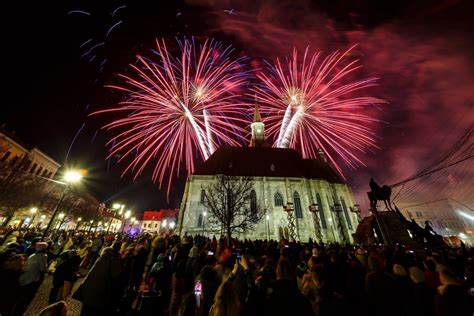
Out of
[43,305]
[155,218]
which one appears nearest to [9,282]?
[43,305]

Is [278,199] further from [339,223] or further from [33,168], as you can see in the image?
[33,168]

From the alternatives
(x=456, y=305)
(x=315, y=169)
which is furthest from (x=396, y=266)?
(x=315, y=169)

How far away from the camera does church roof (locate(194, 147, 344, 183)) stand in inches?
1345

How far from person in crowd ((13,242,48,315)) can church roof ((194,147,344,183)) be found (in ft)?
89.6

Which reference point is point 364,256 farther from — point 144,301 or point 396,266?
point 144,301

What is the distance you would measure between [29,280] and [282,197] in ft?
99.2

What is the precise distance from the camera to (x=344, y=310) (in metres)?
2.96

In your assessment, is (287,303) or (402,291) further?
(402,291)

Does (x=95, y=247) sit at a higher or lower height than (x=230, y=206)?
lower

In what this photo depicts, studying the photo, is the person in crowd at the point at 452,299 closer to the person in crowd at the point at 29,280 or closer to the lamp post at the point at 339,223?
the person in crowd at the point at 29,280

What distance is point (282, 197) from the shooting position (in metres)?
31.7

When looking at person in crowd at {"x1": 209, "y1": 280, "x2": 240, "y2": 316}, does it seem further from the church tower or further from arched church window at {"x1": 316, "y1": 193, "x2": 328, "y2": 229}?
the church tower

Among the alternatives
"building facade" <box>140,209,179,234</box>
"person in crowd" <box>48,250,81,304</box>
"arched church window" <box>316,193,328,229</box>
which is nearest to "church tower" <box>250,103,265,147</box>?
"arched church window" <box>316,193,328,229</box>

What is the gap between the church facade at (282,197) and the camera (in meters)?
28.0
